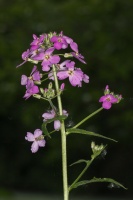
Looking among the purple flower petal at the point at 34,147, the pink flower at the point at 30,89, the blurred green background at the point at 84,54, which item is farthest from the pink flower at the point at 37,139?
the blurred green background at the point at 84,54

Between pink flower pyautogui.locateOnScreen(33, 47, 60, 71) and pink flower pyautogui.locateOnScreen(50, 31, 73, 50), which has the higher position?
pink flower pyautogui.locateOnScreen(50, 31, 73, 50)

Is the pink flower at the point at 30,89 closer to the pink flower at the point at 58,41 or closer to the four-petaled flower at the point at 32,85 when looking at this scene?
the four-petaled flower at the point at 32,85

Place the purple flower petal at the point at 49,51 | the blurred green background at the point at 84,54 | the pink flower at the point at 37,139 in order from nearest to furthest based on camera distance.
Answer: the purple flower petal at the point at 49,51 < the pink flower at the point at 37,139 < the blurred green background at the point at 84,54

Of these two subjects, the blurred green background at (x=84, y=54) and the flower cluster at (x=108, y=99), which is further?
the blurred green background at (x=84, y=54)

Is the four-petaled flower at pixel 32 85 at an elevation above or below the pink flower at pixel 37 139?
above

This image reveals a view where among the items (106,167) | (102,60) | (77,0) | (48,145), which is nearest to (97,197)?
(106,167)

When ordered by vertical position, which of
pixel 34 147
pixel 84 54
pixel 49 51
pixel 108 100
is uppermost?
pixel 84 54

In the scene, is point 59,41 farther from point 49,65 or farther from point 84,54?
point 84,54

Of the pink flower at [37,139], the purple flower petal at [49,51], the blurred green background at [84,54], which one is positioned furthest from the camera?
the blurred green background at [84,54]

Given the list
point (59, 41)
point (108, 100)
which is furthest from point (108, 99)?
point (59, 41)

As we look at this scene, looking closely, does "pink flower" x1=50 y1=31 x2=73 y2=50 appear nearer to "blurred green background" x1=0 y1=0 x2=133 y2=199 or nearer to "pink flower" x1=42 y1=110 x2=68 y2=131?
"pink flower" x1=42 y1=110 x2=68 y2=131

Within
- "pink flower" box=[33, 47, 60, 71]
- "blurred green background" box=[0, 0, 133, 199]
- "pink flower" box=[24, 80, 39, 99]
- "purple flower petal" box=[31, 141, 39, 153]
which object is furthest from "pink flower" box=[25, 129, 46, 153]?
"blurred green background" box=[0, 0, 133, 199]
